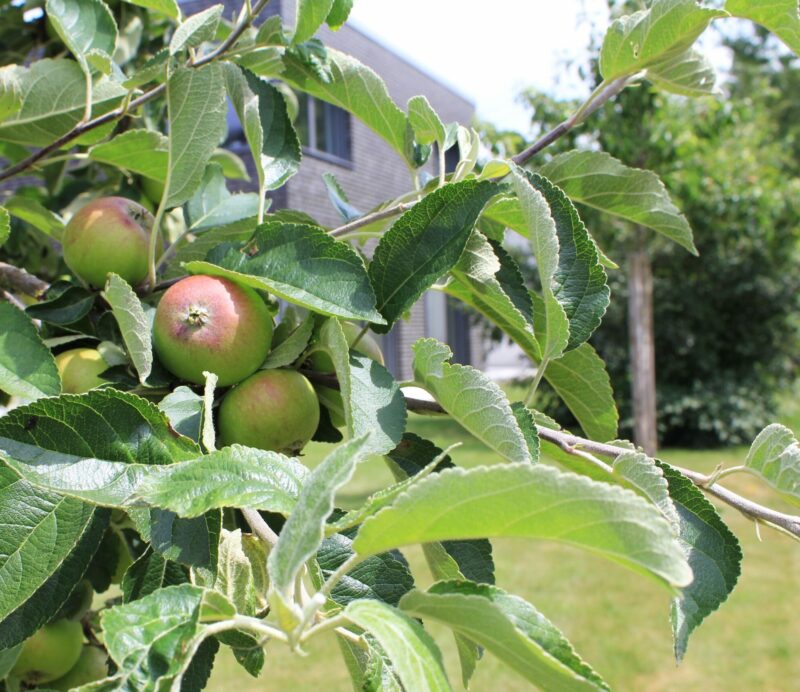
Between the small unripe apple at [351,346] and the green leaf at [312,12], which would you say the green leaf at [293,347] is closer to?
the small unripe apple at [351,346]

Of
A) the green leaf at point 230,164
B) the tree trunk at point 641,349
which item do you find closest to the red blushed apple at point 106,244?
the green leaf at point 230,164

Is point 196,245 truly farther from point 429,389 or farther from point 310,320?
point 429,389

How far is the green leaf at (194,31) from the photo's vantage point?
0.86 metres

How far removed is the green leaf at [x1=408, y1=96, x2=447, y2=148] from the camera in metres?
0.89

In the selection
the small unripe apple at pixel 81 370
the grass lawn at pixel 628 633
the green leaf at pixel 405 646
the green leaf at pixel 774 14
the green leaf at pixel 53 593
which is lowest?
the grass lawn at pixel 628 633

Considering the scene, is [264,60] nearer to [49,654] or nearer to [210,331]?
[210,331]

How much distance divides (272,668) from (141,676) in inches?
154

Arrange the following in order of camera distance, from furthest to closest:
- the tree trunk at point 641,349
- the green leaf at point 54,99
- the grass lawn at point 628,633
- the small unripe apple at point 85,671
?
the tree trunk at point 641,349 → the grass lawn at point 628,633 → the small unripe apple at point 85,671 → the green leaf at point 54,99

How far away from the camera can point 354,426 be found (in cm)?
63

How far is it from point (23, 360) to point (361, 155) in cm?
1271

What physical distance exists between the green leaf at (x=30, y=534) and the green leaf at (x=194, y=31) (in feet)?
1.56

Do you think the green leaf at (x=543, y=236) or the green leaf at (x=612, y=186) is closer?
the green leaf at (x=543, y=236)

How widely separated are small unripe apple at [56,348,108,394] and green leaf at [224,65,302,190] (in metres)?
0.25

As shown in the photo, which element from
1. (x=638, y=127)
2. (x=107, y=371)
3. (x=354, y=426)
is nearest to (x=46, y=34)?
(x=107, y=371)
